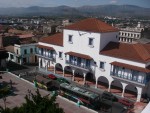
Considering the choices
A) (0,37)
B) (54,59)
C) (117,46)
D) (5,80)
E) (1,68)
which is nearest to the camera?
(117,46)

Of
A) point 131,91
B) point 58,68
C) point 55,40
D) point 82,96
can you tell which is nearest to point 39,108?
point 82,96

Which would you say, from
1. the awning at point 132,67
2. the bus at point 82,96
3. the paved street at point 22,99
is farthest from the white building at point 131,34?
the bus at point 82,96

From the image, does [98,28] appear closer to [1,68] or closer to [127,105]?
[127,105]

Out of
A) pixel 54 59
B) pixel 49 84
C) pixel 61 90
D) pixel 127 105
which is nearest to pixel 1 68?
pixel 54 59

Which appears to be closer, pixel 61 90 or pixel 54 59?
pixel 61 90

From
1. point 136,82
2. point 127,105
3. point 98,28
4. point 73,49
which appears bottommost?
point 127,105

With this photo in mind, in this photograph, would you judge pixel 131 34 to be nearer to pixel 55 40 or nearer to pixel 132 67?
pixel 55 40

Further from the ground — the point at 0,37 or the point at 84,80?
the point at 0,37

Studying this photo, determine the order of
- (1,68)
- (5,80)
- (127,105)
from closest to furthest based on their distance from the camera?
1. (127,105)
2. (5,80)
3. (1,68)
